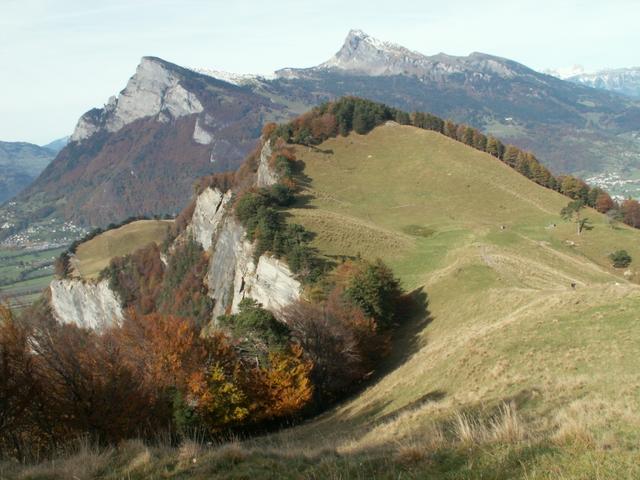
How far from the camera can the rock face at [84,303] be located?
120 metres

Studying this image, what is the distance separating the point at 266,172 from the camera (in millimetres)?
96500

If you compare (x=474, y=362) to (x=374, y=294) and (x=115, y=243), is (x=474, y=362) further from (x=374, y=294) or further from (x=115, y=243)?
(x=115, y=243)

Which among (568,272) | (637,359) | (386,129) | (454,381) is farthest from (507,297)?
(386,129)

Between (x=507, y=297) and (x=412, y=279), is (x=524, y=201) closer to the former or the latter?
(x=412, y=279)

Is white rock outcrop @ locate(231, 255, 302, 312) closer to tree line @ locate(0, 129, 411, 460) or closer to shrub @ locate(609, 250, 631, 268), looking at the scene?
tree line @ locate(0, 129, 411, 460)

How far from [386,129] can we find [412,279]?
6631 cm

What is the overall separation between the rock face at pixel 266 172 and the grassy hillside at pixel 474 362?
9695mm

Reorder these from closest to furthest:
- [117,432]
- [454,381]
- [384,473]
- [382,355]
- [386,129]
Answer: [384,473]
[117,432]
[454,381]
[382,355]
[386,129]

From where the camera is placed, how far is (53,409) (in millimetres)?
19922

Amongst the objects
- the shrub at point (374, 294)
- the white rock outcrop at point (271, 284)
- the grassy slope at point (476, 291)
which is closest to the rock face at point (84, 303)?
the grassy slope at point (476, 291)

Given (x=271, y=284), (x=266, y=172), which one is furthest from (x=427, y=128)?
(x=271, y=284)

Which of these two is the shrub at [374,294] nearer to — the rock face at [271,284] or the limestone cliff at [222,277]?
the limestone cliff at [222,277]

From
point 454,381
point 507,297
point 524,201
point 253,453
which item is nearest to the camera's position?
point 253,453

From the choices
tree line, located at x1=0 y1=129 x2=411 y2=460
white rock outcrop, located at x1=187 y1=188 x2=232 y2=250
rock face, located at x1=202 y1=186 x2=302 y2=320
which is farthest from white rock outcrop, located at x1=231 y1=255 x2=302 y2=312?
white rock outcrop, located at x1=187 y1=188 x2=232 y2=250
